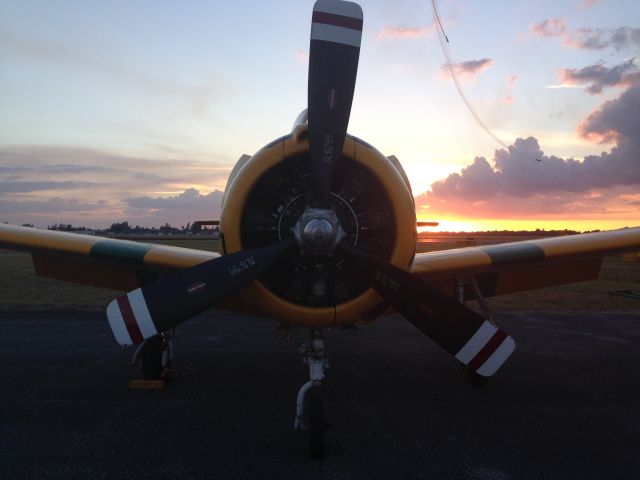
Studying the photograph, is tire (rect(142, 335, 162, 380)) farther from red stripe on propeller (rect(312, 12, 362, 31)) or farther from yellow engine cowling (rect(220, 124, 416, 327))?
red stripe on propeller (rect(312, 12, 362, 31))

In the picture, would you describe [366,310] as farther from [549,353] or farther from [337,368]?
[549,353]

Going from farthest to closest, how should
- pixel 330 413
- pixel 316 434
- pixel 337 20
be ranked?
pixel 330 413 < pixel 316 434 < pixel 337 20

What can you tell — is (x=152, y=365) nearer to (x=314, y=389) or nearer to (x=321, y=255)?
(x=314, y=389)

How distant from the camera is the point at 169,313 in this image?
405cm

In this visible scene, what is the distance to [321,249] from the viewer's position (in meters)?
4.10

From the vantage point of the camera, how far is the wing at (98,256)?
6238mm

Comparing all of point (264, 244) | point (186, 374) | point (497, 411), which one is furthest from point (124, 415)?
point (497, 411)

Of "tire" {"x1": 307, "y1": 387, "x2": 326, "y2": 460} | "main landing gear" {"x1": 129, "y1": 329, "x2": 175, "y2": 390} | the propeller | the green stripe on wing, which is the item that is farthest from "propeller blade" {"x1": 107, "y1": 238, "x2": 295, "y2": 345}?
"main landing gear" {"x1": 129, "y1": 329, "x2": 175, "y2": 390}

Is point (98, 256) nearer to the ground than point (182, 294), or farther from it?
farther from it

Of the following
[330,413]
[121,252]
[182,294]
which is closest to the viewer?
[182,294]

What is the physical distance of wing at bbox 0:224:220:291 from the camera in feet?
20.5

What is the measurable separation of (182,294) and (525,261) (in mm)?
4825

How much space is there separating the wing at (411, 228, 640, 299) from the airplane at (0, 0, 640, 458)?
1.70m

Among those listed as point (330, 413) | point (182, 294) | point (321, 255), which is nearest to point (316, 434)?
point (330, 413)
